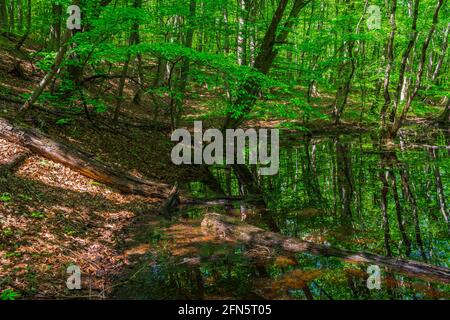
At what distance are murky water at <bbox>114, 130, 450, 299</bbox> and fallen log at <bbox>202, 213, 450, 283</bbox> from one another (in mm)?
135

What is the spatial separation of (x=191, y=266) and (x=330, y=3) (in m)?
29.4

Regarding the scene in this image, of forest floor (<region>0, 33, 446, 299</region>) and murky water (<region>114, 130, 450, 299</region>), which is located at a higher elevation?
forest floor (<region>0, 33, 446, 299</region>)

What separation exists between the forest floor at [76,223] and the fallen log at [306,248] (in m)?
0.43

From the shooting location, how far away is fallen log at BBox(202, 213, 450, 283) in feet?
20.4

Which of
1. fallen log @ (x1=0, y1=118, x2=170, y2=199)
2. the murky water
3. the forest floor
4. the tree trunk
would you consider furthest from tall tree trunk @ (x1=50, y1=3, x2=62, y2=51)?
the murky water

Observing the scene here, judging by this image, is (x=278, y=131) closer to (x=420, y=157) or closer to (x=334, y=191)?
(x=420, y=157)

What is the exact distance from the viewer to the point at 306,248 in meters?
7.26

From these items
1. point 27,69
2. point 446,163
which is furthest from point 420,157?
point 27,69

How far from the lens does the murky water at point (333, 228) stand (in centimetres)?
599

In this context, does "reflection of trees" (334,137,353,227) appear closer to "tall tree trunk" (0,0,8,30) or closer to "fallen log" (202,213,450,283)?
"fallen log" (202,213,450,283)

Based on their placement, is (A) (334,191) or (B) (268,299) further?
(A) (334,191)

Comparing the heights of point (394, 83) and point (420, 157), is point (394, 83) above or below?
above

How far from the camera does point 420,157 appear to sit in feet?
54.0

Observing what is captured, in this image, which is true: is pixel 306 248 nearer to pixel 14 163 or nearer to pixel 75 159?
pixel 75 159
